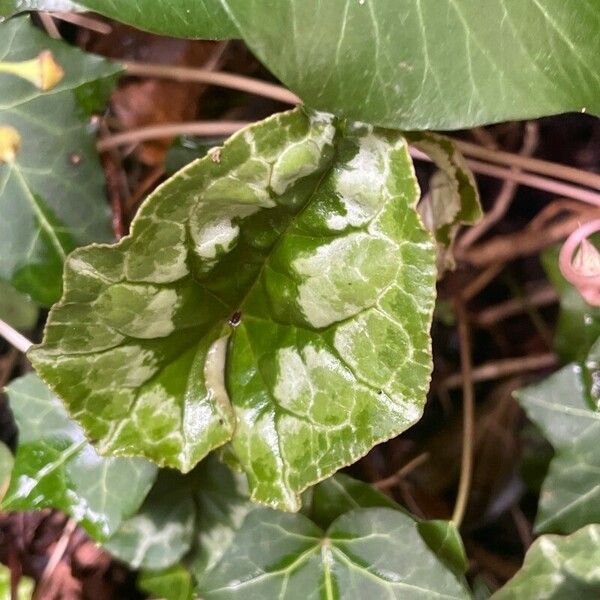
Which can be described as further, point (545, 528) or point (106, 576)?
point (106, 576)

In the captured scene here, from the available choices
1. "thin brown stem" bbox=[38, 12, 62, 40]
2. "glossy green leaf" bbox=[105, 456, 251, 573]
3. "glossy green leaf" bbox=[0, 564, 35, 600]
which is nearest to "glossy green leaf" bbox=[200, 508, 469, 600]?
"glossy green leaf" bbox=[105, 456, 251, 573]

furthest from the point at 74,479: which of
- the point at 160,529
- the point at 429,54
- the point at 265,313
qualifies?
the point at 429,54

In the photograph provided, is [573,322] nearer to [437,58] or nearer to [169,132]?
[437,58]

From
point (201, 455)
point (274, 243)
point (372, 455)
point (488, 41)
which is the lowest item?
point (372, 455)

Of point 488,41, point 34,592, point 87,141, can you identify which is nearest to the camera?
point 488,41

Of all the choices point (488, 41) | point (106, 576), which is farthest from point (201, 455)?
point (488, 41)

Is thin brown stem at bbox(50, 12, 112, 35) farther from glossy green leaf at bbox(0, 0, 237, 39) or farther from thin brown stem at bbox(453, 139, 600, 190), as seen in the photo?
thin brown stem at bbox(453, 139, 600, 190)

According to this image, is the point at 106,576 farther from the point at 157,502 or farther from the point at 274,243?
the point at 274,243
